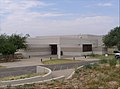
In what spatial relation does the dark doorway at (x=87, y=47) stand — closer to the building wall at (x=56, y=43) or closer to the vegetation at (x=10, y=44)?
the building wall at (x=56, y=43)

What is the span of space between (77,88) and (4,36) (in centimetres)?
4247

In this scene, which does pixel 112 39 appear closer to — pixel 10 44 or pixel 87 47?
pixel 87 47

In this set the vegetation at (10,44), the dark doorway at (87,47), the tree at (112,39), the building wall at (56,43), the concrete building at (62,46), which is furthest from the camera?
the dark doorway at (87,47)

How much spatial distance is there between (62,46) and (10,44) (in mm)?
18474

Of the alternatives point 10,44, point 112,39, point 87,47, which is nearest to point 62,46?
point 87,47

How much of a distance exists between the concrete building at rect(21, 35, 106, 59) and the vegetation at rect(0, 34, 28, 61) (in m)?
4.62

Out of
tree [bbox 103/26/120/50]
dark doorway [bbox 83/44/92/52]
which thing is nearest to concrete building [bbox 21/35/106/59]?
dark doorway [bbox 83/44/92/52]

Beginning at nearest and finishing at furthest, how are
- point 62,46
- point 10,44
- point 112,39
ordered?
point 10,44 → point 62,46 → point 112,39

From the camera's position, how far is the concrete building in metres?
62.9

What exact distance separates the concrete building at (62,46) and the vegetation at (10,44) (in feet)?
15.2

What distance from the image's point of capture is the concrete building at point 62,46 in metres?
62.9

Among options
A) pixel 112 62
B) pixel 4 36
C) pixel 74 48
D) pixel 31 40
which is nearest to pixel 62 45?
pixel 74 48

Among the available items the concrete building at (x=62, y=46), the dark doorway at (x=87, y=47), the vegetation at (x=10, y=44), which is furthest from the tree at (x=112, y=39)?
the vegetation at (x=10, y=44)

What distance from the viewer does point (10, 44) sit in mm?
50156
